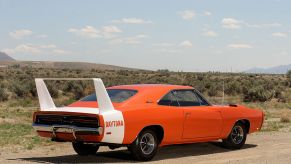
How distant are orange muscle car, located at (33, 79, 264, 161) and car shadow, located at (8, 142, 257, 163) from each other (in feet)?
1.07

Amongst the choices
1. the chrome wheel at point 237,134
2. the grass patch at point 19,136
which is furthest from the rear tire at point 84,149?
the chrome wheel at point 237,134

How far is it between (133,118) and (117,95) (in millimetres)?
858

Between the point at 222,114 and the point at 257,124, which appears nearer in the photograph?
the point at 222,114

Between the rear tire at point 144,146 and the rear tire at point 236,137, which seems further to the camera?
the rear tire at point 236,137

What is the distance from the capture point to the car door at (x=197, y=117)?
416 inches

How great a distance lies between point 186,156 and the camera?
427 inches

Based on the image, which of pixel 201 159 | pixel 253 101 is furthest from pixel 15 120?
pixel 253 101

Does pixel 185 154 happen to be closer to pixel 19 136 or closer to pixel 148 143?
pixel 148 143

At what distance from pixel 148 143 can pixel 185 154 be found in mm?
1518

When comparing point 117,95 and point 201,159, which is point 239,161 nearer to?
point 201,159

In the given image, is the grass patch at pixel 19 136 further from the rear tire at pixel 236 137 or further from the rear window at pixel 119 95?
the rear tire at pixel 236 137

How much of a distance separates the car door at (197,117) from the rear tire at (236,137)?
67 centimetres

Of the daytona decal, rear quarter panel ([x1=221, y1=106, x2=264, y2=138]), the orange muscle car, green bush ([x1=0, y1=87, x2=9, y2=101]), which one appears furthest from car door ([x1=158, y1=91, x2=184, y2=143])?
green bush ([x1=0, y1=87, x2=9, y2=101])

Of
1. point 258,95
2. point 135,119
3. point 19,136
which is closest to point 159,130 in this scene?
point 135,119
